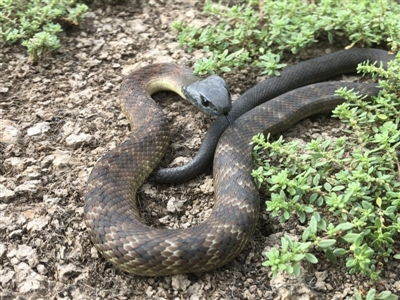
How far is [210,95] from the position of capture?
4.38 metres

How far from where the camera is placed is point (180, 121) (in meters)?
4.79

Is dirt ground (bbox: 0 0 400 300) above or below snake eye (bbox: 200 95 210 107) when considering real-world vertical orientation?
below

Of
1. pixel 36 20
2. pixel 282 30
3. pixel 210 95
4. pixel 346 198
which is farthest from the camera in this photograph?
pixel 36 20

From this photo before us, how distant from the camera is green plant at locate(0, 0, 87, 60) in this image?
5.13 m

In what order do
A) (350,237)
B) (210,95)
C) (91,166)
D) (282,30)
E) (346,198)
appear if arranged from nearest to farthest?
(350,237)
(346,198)
(91,166)
(210,95)
(282,30)

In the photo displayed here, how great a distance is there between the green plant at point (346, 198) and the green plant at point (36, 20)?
2.60m

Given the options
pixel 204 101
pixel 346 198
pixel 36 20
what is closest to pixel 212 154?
pixel 204 101

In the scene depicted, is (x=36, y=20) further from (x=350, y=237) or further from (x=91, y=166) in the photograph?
(x=350, y=237)

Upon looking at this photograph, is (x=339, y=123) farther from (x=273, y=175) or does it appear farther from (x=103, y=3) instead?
(x=103, y=3)

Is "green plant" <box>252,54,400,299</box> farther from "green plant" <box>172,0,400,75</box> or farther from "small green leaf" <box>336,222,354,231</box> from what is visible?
"green plant" <box>172,0,400,75</box>

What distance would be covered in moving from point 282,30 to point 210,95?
133 cm

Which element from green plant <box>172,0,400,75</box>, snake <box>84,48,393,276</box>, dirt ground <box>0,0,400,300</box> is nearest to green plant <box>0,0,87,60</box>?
dirt ground <box>0,0,400,300</box>

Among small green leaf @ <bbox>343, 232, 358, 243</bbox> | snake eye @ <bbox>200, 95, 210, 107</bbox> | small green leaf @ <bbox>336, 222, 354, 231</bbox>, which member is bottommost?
snake eye @ <bbox>200, 95, 210, 107</bbox>

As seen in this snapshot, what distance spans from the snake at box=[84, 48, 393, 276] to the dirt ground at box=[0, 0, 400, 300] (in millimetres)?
149
